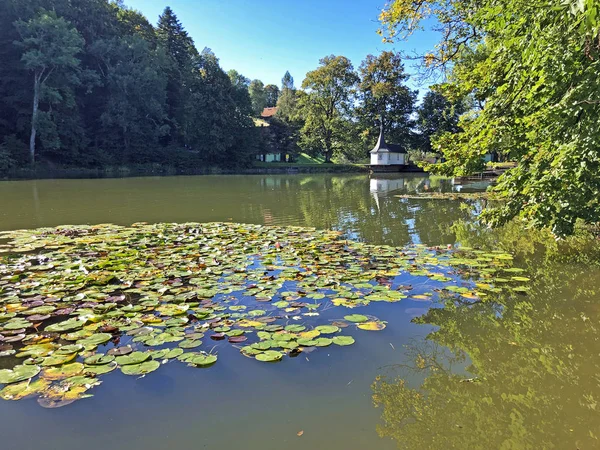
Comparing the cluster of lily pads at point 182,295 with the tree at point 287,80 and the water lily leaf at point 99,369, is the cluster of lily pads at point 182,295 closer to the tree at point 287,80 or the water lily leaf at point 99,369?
the water lily leaf at point 99,369

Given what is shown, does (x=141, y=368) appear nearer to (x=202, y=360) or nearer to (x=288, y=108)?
(x=202, y=360)

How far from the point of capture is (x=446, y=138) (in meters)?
7.69

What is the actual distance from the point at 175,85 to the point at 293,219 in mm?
45270

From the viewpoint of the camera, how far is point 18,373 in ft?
8.27

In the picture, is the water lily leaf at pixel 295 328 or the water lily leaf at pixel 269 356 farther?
the water lily leaf at pixel 295 328

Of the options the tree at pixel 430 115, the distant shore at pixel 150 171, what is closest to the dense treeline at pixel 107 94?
the distant shore at pixel 150 171

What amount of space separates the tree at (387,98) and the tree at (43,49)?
31920 mm

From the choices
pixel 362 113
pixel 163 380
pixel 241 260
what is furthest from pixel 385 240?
pixel 362 113

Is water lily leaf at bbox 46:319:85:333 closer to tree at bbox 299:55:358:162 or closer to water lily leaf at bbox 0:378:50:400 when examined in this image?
water lily leaf at bbox 0:378:50:400

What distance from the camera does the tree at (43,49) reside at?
30172 mm

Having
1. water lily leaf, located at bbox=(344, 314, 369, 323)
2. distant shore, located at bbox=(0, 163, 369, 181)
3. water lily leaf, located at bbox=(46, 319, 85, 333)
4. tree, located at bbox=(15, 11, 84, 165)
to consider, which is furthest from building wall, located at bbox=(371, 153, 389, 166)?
water lily leaf, located at bbox=(46, 319, 85, 333)

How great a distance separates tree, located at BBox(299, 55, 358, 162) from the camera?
161 ft

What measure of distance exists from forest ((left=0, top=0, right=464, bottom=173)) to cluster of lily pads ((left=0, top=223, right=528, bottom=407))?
29.5m

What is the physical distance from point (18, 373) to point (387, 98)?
5160 centimetres
